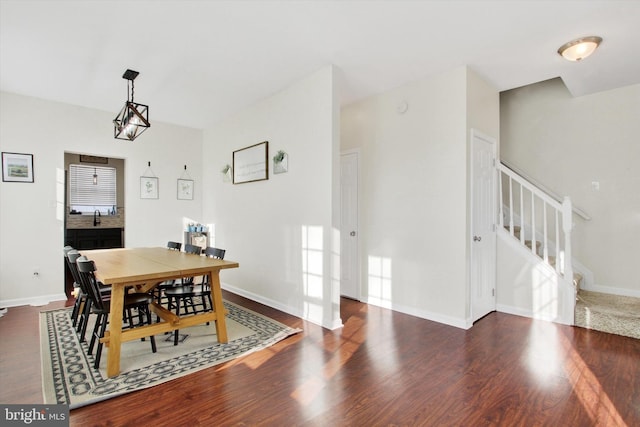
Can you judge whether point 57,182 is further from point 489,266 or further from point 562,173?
point 562,173

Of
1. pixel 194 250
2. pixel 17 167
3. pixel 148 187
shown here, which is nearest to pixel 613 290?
pixel 194 250

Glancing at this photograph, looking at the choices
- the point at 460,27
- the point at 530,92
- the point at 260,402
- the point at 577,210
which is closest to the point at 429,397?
the point at 260,402

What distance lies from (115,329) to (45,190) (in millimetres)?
3283

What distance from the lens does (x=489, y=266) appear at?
3.88m

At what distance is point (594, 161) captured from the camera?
424 centimetres

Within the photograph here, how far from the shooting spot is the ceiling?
253 centimetres

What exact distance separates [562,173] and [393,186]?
2.44 meters

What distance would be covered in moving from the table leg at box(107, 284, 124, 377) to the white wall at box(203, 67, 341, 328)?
1.88 m

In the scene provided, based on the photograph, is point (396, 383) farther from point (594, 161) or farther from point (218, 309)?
point (594, 161)

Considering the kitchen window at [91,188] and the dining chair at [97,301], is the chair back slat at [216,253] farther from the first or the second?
the kitchen window at [91,188]

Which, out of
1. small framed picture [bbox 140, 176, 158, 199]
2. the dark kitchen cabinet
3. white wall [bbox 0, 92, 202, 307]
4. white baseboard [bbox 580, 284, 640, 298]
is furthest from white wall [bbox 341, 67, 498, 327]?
the dark kitchen cabinet

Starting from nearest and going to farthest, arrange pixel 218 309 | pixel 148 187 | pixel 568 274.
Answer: pixel 218 309 → pixel 568 274 → pixel 148 187

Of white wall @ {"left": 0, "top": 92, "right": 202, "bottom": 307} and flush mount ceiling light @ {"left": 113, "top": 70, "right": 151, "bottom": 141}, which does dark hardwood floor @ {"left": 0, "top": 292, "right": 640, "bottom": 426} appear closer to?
white wall @ {"left": 0, "top": 92, "right": 202, "bottom": 307}

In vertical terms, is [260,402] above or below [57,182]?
below
